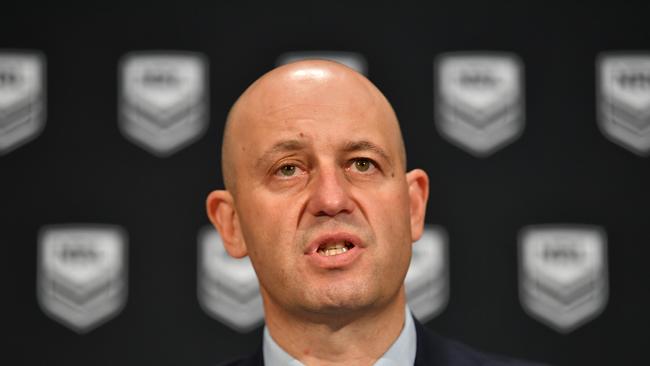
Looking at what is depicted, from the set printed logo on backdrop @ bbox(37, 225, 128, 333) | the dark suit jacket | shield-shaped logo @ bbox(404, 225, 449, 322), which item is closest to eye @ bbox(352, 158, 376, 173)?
the dark suit jacket

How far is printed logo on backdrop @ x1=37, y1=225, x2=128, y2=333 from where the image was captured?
176 centimetres

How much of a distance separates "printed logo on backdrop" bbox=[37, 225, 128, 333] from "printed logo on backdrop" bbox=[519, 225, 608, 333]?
2.53 ft

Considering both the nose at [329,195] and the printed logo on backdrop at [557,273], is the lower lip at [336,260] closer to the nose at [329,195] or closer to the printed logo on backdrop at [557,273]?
the nose at [329,195]

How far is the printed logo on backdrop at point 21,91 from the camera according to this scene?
1790mm

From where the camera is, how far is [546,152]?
176 centimetres

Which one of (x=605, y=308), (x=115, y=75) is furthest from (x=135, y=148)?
(x=605, y=308)

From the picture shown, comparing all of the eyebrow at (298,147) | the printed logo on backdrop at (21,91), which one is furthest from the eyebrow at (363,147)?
the printed logo on backdrop at (21,91)

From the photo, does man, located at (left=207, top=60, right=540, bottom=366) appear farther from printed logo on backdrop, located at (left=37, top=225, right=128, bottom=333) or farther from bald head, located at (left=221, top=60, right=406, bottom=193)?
printed logo on backdrop, located at (left=37, top=225, right=128, bottom=333)

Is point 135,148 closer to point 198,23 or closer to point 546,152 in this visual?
point 198,23

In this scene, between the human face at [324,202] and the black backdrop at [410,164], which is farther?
the black backdrop at [410,164]

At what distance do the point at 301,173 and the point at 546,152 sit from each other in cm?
83

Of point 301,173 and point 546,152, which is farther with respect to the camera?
point 546,152

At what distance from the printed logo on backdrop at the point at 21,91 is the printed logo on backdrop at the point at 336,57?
47 cm

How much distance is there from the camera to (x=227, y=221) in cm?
117
